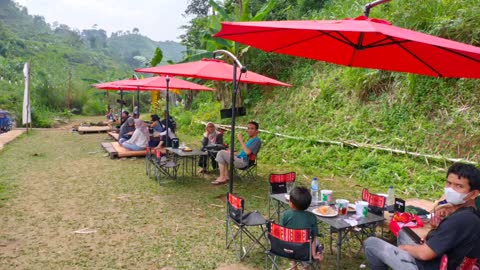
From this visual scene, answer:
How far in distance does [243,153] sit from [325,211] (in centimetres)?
352

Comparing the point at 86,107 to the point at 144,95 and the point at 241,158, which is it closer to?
the point at 144,95

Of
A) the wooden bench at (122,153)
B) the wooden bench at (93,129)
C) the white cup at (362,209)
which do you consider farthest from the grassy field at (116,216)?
the wooden bench at (93,129)

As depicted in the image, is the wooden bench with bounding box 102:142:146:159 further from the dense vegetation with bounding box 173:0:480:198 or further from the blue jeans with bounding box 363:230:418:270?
the blue jeans with bounding box 363:230:418:270

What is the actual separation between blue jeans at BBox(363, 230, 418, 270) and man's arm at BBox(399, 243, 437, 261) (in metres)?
0.14

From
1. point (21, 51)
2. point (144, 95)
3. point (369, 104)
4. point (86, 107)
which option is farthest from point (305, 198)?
point (21, 51)

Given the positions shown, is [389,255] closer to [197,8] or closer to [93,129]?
[93,129]

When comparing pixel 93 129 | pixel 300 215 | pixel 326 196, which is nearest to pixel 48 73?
pixel 93 129

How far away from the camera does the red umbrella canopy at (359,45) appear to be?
302cm

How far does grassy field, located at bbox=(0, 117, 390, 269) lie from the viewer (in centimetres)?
385

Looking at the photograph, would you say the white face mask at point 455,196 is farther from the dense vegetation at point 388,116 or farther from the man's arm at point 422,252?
the dense vegetation at point 388,116

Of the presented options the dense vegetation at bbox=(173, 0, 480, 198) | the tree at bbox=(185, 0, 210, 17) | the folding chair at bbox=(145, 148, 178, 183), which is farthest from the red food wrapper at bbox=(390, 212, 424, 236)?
the tree at bbox=(185, 0, 210, 17)

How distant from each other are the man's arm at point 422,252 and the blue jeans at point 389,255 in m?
0.14

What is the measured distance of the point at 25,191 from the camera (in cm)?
628

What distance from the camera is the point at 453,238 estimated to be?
7.97 ft
